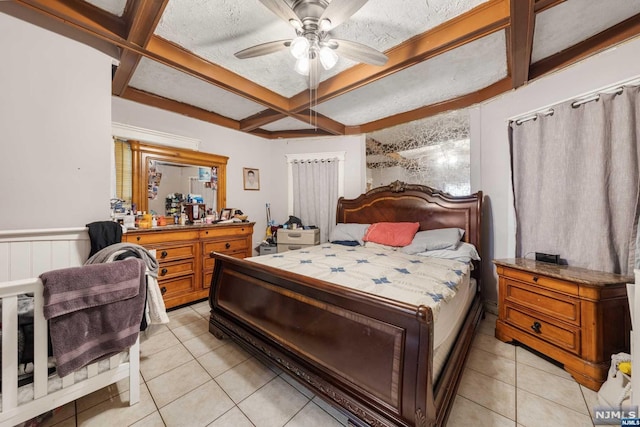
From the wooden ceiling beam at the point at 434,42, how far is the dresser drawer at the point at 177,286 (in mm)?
2711

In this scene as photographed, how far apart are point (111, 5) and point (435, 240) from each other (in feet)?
10.8

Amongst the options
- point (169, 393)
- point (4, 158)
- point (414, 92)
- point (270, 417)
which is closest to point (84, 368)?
point (169, 393)

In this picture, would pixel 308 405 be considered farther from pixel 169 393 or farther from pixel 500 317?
pixel 500 317

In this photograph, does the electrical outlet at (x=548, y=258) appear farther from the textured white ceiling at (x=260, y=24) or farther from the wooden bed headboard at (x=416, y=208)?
the textured white ceiling at (x=260, y=24)

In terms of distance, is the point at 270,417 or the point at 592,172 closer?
the point at 270,417

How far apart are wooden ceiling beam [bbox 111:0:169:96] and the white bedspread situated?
6.26 feet

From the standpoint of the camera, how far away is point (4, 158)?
5.23 feet

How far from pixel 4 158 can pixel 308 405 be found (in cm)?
257

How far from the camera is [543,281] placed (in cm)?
182

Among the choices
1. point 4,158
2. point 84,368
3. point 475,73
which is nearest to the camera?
point 84,368

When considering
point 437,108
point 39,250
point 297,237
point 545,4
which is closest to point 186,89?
point 39,250

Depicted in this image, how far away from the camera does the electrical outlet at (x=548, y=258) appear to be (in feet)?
6.64

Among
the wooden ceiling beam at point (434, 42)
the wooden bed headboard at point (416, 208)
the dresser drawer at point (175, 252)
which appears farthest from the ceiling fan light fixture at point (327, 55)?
the dresser drawer at point (175, 252)

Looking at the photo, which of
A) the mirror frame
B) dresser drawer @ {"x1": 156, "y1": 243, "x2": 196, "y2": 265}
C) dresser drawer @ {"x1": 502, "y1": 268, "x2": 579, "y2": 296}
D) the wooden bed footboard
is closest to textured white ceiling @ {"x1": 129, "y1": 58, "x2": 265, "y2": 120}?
the mirror frame
